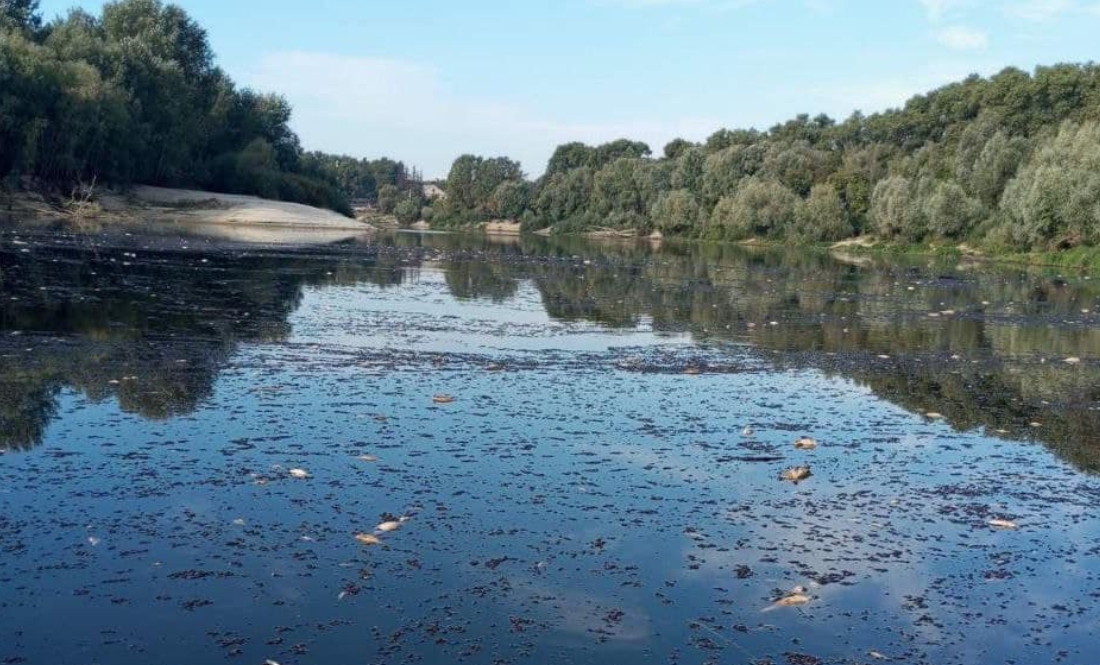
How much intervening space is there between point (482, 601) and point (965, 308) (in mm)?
27689

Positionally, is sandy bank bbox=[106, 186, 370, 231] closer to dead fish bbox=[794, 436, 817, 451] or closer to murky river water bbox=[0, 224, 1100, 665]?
murky river water bbox=[0, 224, 1100, 665]

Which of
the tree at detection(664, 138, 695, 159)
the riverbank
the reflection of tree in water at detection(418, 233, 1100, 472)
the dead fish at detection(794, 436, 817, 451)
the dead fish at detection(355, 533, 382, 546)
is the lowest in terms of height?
the dead fish at detection(355, 533, 382, 546)

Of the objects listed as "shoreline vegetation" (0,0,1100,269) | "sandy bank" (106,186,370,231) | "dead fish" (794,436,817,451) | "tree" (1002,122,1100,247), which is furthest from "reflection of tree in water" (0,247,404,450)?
"tree" (1002,122,1100,247)

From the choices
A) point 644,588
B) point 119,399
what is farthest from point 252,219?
point 644,588

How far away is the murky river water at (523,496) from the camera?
643cm

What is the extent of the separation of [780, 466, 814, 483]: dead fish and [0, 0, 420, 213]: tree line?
63884 millimetres

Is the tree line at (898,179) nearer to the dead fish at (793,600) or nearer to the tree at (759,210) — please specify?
the tree at (759,210)

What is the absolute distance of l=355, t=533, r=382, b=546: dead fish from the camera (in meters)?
7.73

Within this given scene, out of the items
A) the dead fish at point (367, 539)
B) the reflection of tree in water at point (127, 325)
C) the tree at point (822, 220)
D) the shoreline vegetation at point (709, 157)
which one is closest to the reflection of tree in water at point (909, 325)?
the reflection of tree in water at point (127, 325)

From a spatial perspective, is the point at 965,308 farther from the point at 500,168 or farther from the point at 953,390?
the point at 500,168

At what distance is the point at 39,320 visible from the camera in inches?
679

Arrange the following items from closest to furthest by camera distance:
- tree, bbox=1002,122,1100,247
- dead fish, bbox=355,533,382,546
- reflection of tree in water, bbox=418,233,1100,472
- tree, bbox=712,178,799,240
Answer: dead fish, bbox=355,533,382,546
reflection of tree in water, bbox=418,233,1100,472
tree, bbox=1002,122,1100,247
tree, bbox=712,178,799,240

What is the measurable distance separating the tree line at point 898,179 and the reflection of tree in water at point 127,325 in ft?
177

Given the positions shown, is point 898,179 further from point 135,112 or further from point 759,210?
point 135,112
